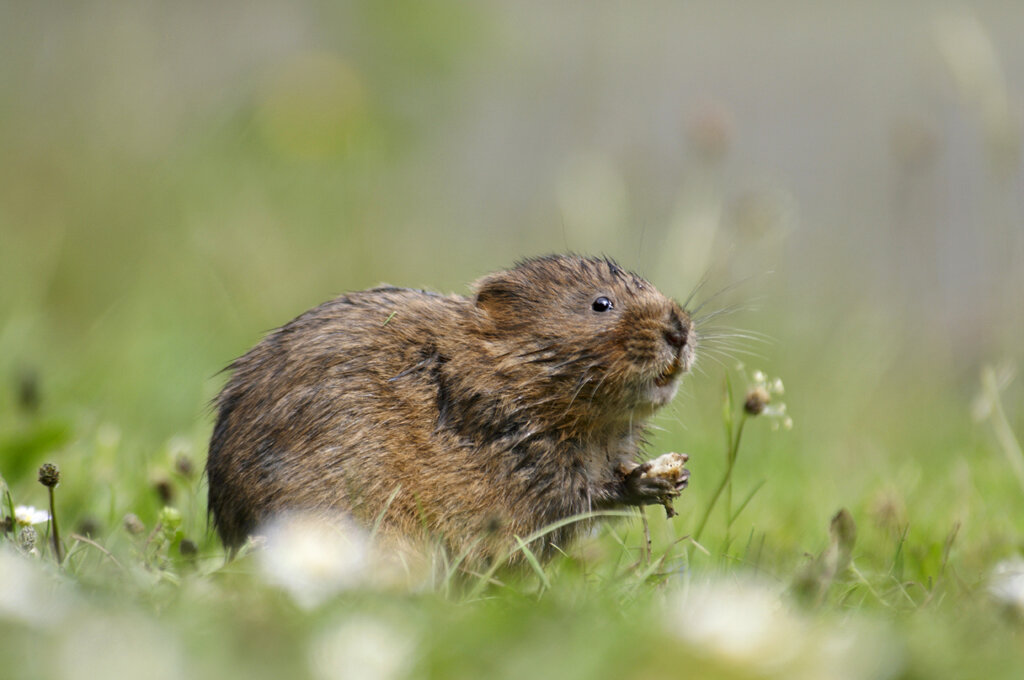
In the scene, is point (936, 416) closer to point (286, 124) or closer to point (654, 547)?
point (654, 547)

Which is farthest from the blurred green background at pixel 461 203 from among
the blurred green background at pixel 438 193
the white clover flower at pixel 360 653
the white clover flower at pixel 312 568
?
the white clover flower at pixel 360 653

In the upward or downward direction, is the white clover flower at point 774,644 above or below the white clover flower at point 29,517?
above

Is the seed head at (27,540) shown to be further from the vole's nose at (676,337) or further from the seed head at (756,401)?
the seed head at (756,401)

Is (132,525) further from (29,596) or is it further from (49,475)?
(29,596)

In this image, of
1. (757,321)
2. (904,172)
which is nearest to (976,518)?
(904,172)

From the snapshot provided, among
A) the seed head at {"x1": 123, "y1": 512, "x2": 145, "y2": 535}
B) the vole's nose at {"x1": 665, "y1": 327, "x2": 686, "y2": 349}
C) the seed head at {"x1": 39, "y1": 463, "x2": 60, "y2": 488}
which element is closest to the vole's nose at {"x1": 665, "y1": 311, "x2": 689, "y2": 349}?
the vole's nose at {"x1": 665, "y1": 327, "x2": 686, "y2": 349}

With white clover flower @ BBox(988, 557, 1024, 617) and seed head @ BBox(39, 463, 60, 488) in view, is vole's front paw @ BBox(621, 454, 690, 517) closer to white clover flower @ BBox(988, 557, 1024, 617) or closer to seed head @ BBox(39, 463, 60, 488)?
white clover flower @ BBox(988, 557, 1024, 617)

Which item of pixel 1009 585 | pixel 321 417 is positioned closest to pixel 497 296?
pixel 321 417

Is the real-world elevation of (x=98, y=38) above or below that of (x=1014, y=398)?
above
